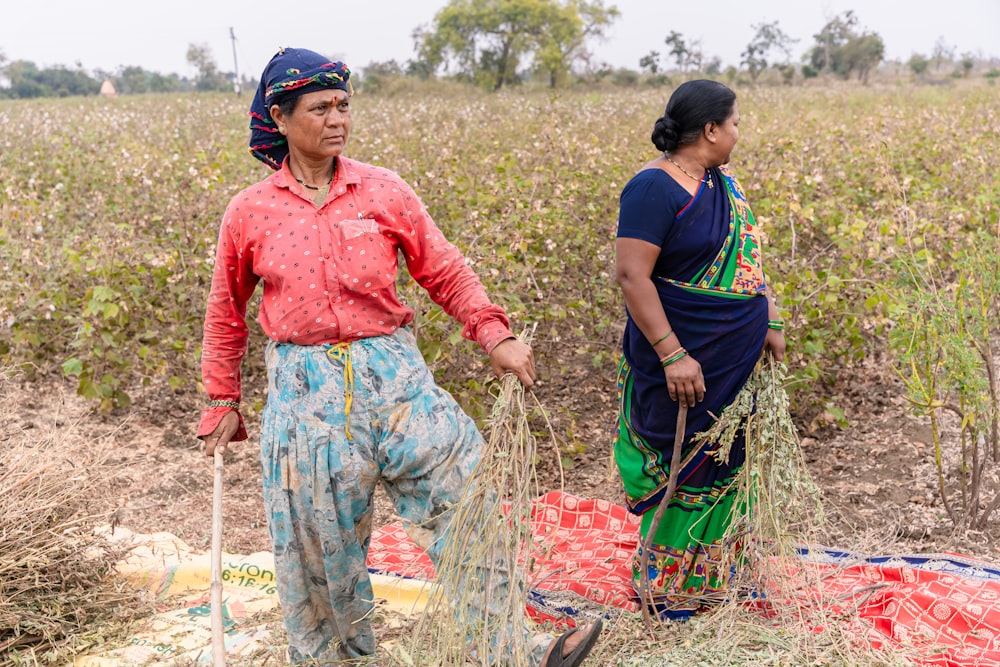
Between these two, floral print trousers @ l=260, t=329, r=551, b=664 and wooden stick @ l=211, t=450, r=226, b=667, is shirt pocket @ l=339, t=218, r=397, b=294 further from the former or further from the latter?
wooden stick @ l=211, t=450, r=226, b=667

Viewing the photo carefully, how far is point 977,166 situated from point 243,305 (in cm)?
529

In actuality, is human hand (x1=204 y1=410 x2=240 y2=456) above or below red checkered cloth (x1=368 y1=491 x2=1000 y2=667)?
above

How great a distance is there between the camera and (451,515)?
2105 mm

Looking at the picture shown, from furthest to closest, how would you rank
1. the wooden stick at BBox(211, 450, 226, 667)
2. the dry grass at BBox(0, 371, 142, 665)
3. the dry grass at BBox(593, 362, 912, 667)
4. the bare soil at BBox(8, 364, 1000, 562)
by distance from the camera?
the bare soil at BBox(8, 364, 1000, 562) < the dry grass at BBox(0, 371, 142, 665) < the dry grass at BBox(593, 362, 912, 667) < the wooden stick at BBox(211, 450, 226, 667)

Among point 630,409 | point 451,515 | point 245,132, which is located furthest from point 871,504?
point 245,132

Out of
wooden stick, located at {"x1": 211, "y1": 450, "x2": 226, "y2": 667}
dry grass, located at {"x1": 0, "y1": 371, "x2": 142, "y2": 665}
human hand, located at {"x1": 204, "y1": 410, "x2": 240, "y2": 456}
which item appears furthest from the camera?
dry grass, located at {"x1": 0, "y1": 371, "x2": 142, "y2": 665}

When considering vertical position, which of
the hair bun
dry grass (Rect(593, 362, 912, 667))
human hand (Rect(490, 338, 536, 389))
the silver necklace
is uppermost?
the hair bun

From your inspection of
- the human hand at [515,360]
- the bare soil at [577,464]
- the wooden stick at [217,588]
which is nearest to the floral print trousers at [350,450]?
the wooden stick at [217,588]

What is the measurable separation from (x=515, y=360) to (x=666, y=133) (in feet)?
3.06

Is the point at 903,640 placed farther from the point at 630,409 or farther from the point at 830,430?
the point at 830,430

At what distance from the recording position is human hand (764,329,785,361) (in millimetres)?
2627

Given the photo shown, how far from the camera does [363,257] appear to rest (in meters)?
2.07

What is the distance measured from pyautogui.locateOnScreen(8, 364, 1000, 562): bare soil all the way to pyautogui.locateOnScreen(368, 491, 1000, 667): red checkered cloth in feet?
0.58

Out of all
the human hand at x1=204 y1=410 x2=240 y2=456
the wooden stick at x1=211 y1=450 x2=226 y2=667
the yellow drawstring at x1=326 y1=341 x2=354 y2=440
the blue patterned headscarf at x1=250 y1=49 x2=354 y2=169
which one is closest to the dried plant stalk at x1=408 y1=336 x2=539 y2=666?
the yellow drawstring at x1=326 y1=341 x2=354 y2=440
